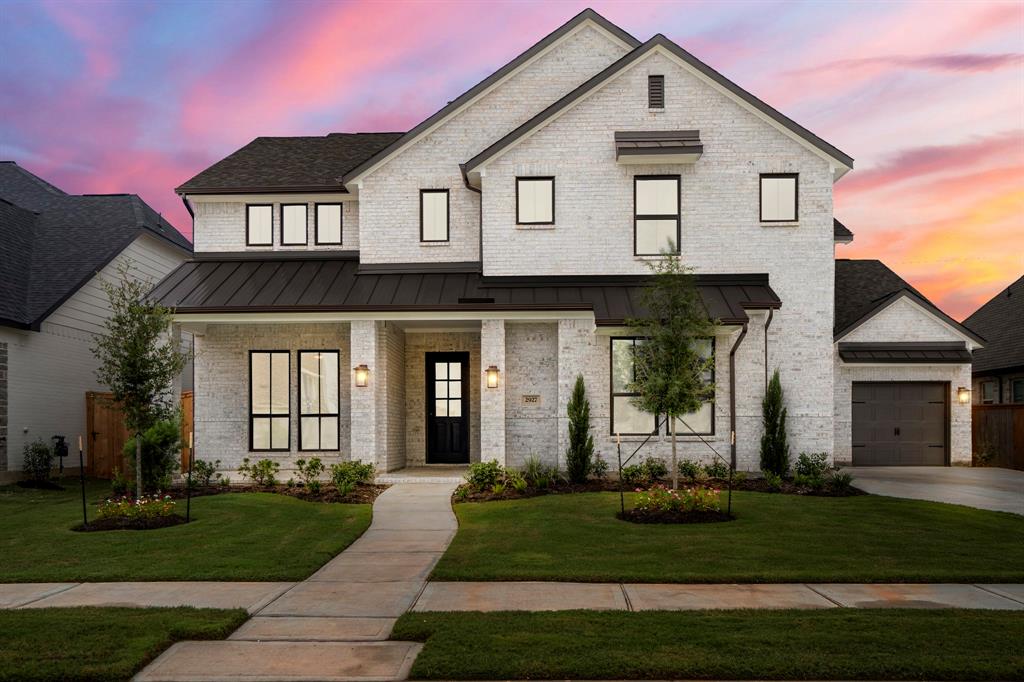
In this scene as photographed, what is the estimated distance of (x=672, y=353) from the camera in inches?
514

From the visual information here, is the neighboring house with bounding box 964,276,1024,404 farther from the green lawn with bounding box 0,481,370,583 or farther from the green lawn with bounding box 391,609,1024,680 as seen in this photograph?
the green lawn with bounding box 0,481,370,583

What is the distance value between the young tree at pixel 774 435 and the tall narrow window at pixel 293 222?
12.8 m

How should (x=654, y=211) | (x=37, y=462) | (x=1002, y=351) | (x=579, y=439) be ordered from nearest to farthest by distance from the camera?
(x=579, y=439) → (x=654, y=211) → (x=37, y=462) → (x=1002, y=351)

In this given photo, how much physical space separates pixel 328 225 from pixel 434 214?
3.25m

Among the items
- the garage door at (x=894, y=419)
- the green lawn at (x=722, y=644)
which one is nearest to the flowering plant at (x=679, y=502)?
the green lawn at (x=722, y=644)

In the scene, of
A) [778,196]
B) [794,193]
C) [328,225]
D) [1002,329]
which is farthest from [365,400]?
[1002,329]

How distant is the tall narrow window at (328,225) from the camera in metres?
20.6

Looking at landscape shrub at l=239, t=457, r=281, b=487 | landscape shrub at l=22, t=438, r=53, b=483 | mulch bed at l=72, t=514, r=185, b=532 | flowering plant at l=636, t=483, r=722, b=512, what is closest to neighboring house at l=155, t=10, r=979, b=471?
landscape shrub at l=239, t=457, r=281, b=487

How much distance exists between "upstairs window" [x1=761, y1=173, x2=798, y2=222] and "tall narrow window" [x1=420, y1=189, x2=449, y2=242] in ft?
25.9

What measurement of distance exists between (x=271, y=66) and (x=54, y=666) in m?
18.9

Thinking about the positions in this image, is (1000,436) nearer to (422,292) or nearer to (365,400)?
(422,292)

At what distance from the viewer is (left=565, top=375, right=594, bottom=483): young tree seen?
1680 cm

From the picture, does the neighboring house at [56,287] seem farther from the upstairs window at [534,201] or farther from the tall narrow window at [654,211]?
the tall narrow window at [654,211]

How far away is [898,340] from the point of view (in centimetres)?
2152
